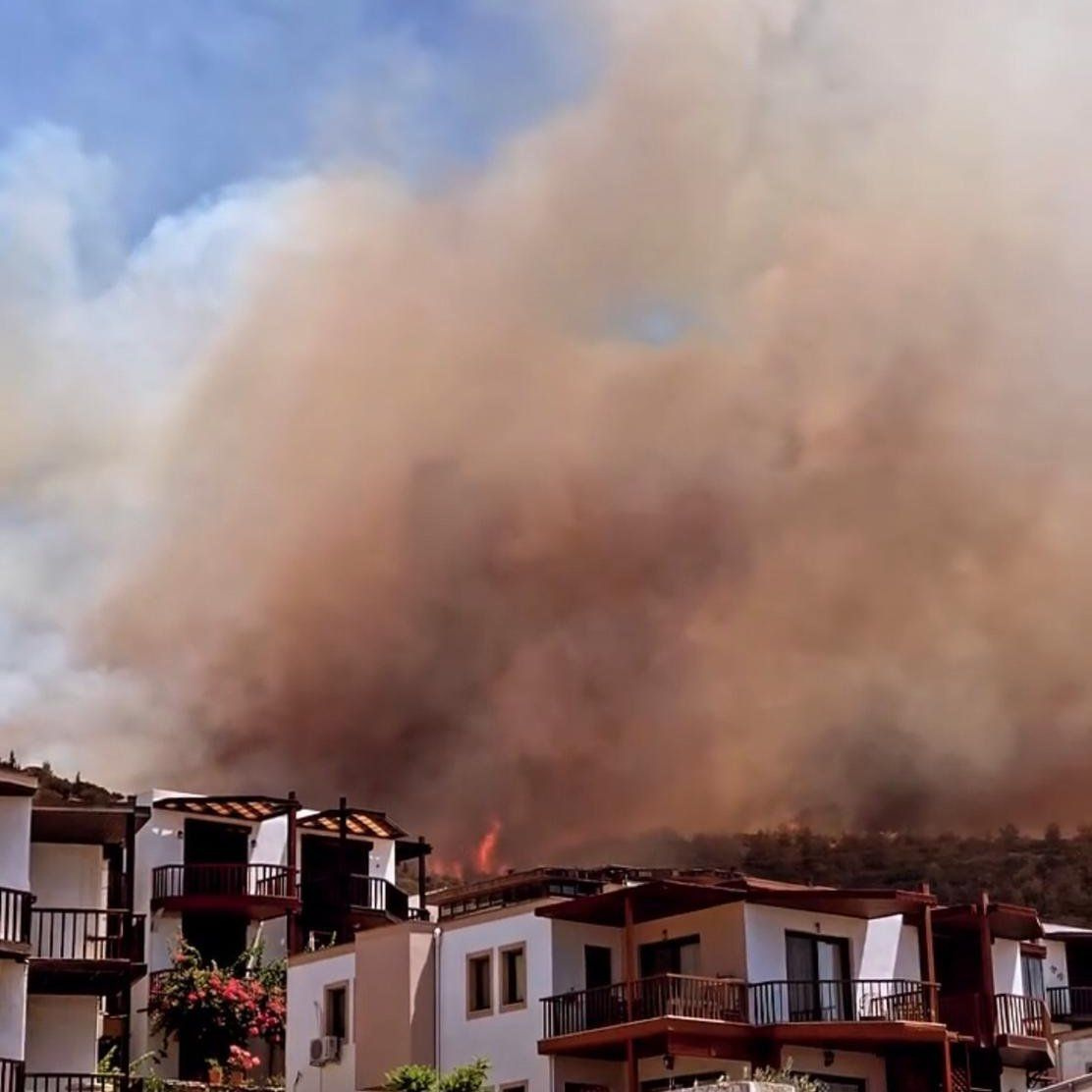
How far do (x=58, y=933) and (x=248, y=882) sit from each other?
19.8 metres

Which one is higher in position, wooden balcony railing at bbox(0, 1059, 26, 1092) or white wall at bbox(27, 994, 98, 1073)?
white wall at bbox(27, 994, 98, 1073)

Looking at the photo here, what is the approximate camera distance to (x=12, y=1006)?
49.6m

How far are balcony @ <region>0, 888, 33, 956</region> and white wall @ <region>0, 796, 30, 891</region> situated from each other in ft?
1.26

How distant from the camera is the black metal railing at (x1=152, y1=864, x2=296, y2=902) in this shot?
7162 cm

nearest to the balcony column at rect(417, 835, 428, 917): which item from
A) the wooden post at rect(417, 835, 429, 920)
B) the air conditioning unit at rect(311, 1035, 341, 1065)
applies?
the wooden post at rect(417, 835, 429, 920)

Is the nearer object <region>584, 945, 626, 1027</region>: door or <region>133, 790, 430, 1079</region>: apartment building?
<region>584, 945, 626, 1027</region>: door

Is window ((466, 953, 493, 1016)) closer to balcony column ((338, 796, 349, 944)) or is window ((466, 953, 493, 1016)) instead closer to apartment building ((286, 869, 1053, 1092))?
apartment building ((286, 869, 1053, 1092))

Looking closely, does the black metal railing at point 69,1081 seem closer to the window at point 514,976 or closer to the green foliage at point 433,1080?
the green foliage at point 433,1080

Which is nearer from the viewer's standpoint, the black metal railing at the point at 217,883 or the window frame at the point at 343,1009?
the window frame at the point at 343,1009

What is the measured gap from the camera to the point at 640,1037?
51.9 m

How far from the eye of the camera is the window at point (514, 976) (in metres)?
55.5

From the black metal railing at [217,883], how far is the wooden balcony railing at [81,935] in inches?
641

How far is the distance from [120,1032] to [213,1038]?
3.03 meters

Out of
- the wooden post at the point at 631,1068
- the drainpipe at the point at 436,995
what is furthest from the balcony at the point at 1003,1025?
the drainpipe at the point at 436,995
